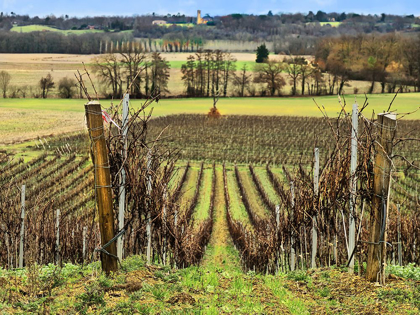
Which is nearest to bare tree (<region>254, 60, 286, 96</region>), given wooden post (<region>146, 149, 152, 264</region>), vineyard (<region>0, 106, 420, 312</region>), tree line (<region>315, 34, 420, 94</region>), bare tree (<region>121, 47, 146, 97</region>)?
tree line (<region>315, 34, 420, 94</region>)

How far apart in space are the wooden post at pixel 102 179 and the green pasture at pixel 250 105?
53012 mm

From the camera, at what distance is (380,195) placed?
6344mm

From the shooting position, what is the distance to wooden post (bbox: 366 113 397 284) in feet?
20.4

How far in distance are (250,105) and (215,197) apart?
42.8 meters

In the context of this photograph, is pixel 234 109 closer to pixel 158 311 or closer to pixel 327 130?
pixel 327 130

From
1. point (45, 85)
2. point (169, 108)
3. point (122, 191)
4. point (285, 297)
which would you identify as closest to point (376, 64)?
point (169, 108)

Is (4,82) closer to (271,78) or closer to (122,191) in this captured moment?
A: (271,78)

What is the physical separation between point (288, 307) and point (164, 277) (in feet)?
4.82

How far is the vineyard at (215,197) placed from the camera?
24.6 feet

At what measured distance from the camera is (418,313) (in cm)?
558

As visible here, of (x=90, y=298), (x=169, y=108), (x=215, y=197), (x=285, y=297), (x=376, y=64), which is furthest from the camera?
(x=376, y=64)

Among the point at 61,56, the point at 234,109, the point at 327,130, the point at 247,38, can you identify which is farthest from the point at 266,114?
the point at 247,38

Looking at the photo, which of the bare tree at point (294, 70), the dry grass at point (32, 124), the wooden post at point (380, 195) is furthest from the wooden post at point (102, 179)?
the bare tree at point (294, 70)

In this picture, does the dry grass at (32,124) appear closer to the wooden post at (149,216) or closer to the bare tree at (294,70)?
the bare tree at (294,70)
